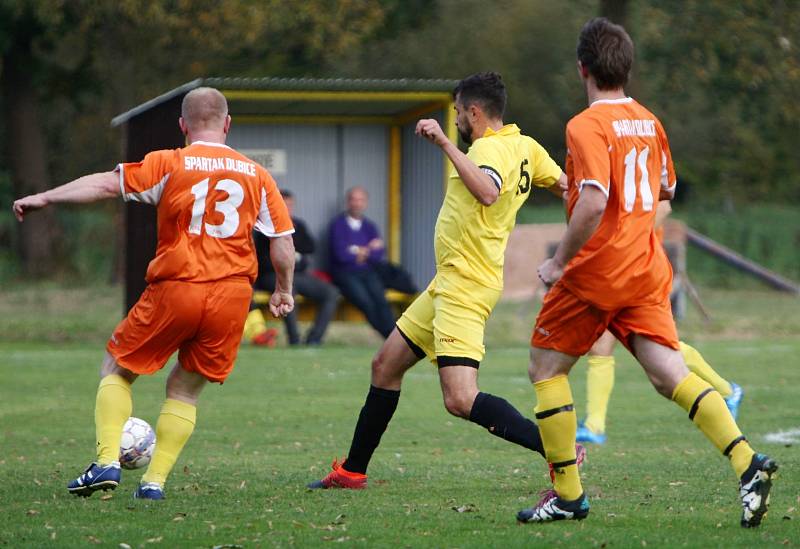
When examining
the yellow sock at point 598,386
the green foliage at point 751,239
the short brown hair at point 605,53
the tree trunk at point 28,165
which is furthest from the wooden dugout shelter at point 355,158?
the green foliage at point 751,239

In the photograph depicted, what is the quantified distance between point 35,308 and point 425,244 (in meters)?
9.20

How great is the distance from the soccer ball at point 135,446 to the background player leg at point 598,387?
3.20m

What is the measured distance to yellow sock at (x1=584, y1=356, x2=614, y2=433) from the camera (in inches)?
364

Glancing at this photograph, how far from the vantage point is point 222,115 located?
6.77m

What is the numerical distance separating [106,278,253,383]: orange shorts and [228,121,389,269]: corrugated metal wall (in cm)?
1142

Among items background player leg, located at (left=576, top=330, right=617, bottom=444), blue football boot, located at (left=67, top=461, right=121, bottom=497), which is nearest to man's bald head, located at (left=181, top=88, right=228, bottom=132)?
blue football boot, located at (left=67, top=461, right=121, bottom=497)

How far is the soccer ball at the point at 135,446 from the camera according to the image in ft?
23.6

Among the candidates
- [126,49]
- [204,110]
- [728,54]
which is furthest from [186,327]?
[126,49]

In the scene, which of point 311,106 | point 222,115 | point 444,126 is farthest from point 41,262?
point 222,115

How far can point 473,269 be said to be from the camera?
6824mm

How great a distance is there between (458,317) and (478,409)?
0.46 meters

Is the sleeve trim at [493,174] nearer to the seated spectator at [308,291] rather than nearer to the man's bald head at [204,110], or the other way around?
the man's bald head at [204,110]

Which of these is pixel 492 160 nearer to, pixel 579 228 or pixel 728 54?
pixel 579 228

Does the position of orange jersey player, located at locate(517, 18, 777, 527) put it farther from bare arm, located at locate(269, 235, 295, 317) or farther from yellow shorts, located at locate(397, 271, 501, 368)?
bare arm, located at locate(269, 235, 295, 317)
